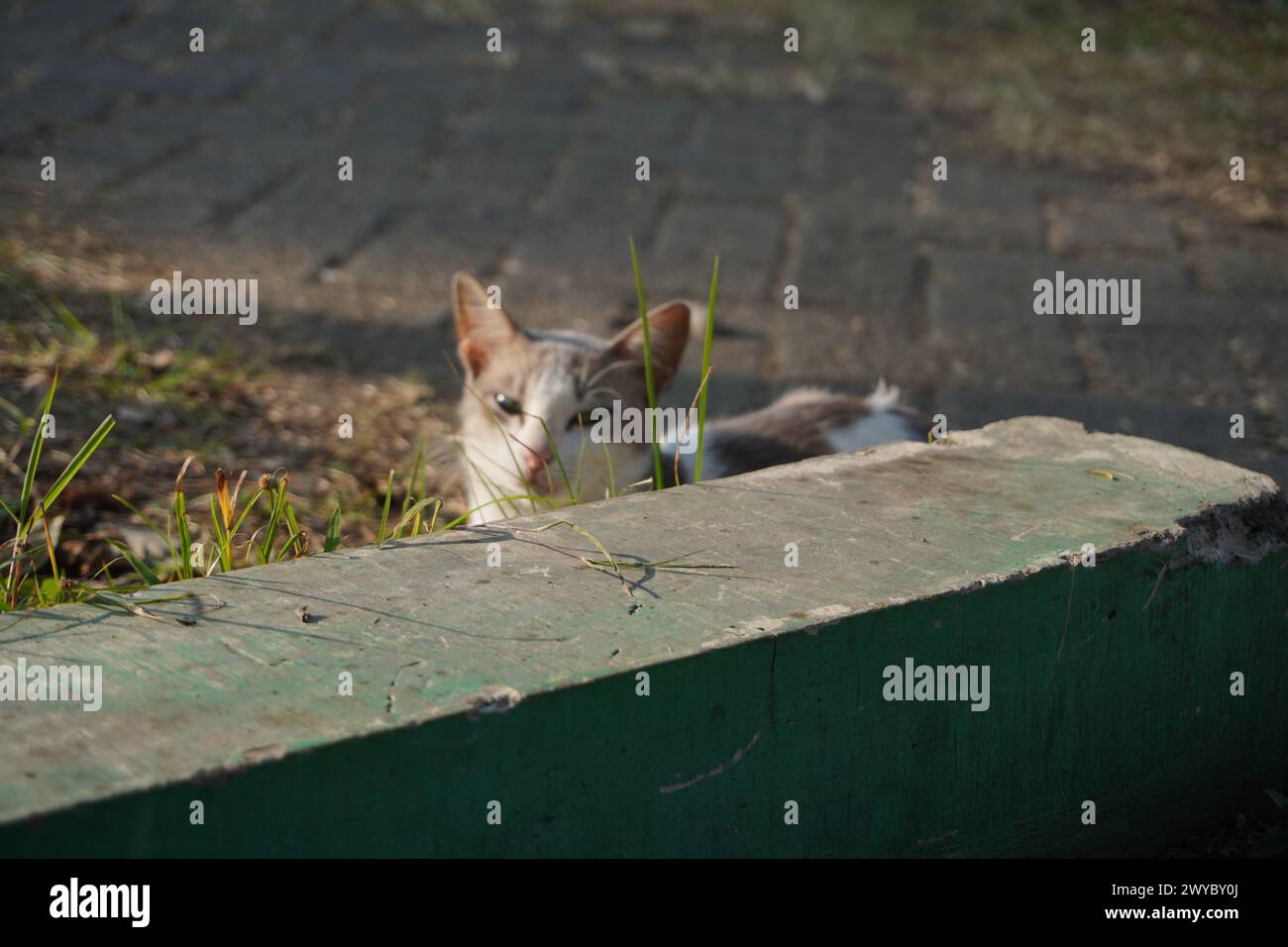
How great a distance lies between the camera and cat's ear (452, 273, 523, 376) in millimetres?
2396

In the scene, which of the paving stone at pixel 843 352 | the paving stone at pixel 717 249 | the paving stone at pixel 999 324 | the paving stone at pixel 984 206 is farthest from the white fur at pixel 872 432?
the paving stone at pixel 984 206

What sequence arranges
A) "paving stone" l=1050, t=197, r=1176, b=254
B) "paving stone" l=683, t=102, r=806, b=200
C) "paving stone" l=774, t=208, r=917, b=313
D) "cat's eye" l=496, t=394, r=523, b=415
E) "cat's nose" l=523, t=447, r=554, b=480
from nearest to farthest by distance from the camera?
"cat's nose" l=523, t=447, r=554, b=480 → "cat's eye" l=496, t=394, r=523, b=415 → "paving stone" l=774, t=208, r=917, b=313 → "paving stone" l=1050, t=197, r=1176, b=254 → "paving stone" l=683, t=102, r=806, b=200

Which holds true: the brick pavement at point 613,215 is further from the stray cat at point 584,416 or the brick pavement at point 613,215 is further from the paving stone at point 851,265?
the stray cat at point 584,416

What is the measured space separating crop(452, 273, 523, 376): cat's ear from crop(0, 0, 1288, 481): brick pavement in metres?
0.65

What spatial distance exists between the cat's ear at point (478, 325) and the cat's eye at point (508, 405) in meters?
0.12

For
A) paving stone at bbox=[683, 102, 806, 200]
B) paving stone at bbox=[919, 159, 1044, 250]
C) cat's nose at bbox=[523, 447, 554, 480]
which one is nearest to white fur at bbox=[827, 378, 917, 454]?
cat's nose at bbox=[523, 447, 554, 480]

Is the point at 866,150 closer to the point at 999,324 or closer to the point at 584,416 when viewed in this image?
the point at 999,324

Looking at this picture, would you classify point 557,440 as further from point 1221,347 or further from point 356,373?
point 1221,347

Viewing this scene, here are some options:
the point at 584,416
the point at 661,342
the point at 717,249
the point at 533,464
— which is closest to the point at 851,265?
the point at 717,249

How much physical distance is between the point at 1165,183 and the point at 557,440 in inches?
124

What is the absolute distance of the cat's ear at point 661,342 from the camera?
2350mm

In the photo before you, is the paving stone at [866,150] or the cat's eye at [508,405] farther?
the paving stone at [866,150]

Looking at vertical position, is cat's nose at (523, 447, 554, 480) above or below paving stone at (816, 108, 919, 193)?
below

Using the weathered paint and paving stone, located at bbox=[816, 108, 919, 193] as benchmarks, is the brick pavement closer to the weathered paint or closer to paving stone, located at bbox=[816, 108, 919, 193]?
paving stone, located at bbox=[816, 108, 919, 193]
